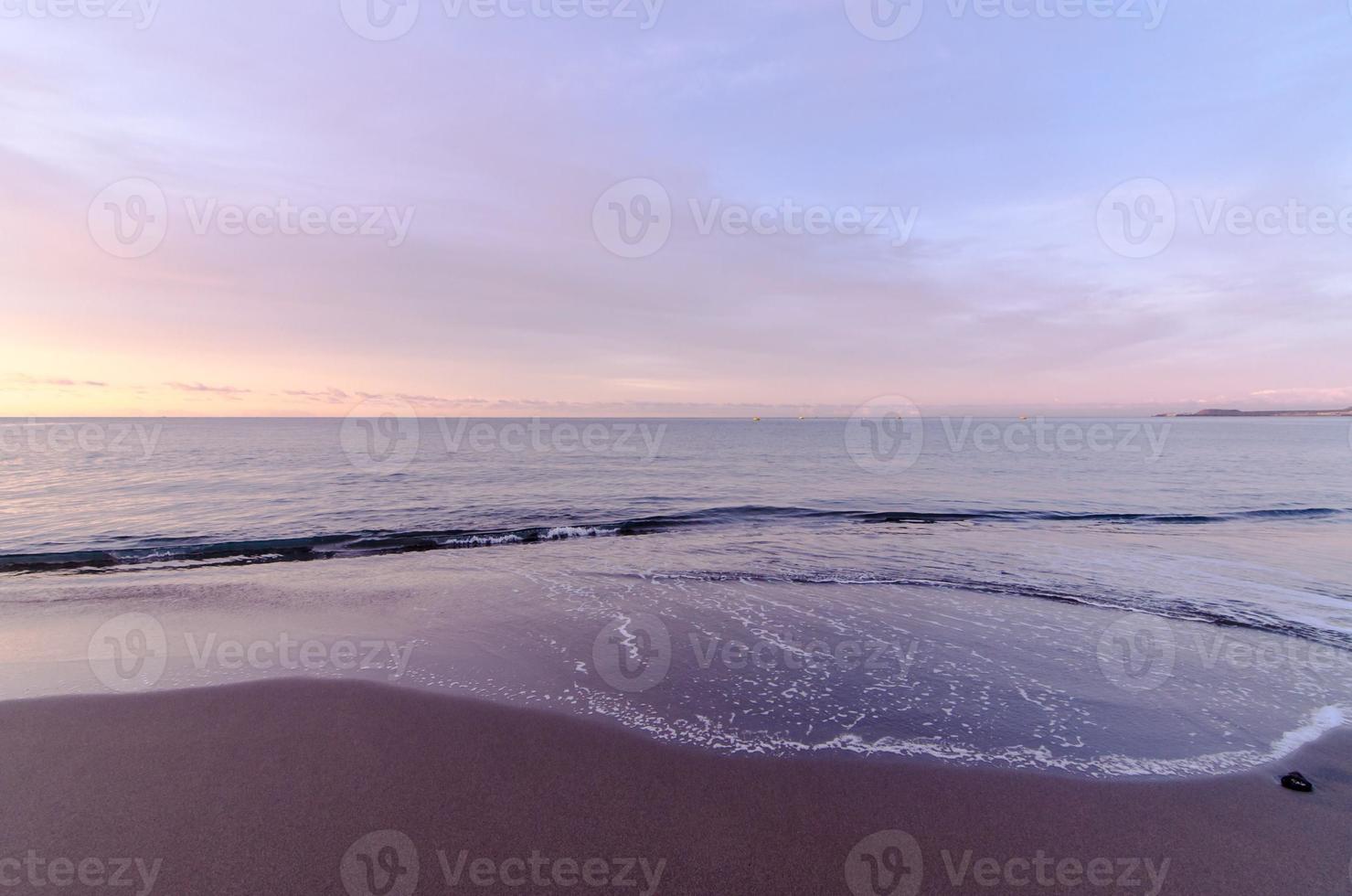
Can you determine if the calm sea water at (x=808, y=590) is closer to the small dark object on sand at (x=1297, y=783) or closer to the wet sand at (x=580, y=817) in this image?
the small dark object on sand at (x=1297, y=783)

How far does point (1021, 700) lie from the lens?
817 centimetres

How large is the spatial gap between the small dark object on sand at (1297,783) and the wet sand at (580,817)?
0.08 meters

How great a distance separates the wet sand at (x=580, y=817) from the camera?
479cm

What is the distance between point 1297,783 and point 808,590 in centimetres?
831

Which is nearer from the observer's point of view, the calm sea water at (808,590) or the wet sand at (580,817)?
the wet sand at (580,817)

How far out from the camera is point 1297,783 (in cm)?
609

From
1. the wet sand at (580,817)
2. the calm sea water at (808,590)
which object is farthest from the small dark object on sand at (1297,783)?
the calm sea water at (808,590)

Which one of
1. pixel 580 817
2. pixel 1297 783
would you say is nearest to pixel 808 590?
pixel 1297 783

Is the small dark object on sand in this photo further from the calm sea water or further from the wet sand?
the calm sea water

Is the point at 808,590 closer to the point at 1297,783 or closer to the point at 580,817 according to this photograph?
the point at 1297,783

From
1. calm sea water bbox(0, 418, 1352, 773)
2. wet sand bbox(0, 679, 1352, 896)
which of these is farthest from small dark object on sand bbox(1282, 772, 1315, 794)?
calm sea water bbox(0, 418, 1352, 773)

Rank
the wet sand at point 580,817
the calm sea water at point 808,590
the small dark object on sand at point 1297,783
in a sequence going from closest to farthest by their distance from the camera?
the wet sand at point 580,817 < the small dark object on sand at point 1297,783 < the calm sea water at point 808,590

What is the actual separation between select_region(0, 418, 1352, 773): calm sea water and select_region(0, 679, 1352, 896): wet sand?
0.69 meters

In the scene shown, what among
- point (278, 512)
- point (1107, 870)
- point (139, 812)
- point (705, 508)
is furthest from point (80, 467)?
point (1107, 870)
